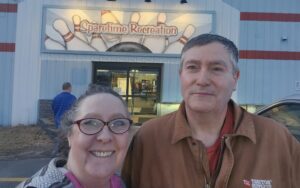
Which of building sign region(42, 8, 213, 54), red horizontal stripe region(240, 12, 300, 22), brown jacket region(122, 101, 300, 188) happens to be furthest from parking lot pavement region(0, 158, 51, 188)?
red horizontal stripe region(240, 12, 300, 22)

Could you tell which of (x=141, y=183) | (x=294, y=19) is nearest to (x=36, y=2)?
(x=294, y=19)

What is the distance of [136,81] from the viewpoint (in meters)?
15.6

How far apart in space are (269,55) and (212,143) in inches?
546

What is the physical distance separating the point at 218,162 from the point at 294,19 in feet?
47.5

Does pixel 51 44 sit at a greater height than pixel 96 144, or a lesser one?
greater

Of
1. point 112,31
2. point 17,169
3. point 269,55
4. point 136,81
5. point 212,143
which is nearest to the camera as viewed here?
point 212,143

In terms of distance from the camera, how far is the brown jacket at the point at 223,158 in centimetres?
207

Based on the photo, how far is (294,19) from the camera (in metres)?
15.4

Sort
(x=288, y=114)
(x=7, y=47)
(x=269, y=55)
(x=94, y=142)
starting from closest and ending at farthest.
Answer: (x=94, y=142) < (x=288, y=114) < (x=7, y=47) < (x=269, y=55)

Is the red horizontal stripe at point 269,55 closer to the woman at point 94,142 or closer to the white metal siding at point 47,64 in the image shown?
the white metal siding at point 47,64

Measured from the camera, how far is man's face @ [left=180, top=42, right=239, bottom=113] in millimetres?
2133

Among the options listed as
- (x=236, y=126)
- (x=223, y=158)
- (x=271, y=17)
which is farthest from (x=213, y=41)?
(x=271, y=17)

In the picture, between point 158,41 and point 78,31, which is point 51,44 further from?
point 158,41

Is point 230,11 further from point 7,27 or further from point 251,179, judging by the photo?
point 251,179
